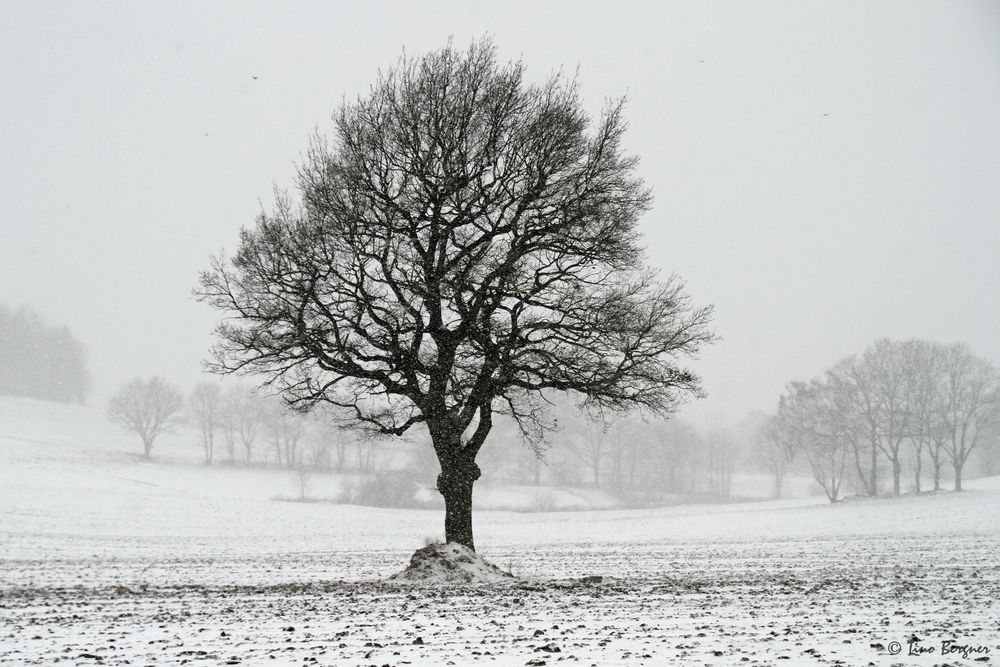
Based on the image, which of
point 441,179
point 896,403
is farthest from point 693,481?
point 441,179

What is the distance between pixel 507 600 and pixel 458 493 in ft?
17.3

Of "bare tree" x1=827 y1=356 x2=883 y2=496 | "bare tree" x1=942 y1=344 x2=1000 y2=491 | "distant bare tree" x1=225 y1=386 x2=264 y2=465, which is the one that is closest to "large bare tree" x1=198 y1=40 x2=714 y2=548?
"bare tree" x1=827 y1=356 x2=883 y2=496

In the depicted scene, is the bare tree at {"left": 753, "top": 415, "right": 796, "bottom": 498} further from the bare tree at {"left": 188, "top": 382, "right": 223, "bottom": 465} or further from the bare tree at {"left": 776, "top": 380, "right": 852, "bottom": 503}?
the bare tree at {"left": 188, "top": 382, "right": 223, "bottom": 465}

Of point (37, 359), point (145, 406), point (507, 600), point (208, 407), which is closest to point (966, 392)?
point (507, 600)

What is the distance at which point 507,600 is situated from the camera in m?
10.3

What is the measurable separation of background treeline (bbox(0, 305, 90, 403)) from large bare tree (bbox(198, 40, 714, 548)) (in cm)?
11355

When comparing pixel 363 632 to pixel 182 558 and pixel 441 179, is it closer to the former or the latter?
pixel 441 179

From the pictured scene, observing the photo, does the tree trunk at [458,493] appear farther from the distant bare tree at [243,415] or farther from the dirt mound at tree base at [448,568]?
the distant bare tree at [243,415]

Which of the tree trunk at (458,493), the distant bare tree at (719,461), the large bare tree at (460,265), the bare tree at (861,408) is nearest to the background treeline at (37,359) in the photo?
the distant bare tree at (719,461)

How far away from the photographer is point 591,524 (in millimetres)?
46125

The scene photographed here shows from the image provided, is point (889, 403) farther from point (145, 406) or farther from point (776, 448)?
point (145, 406)

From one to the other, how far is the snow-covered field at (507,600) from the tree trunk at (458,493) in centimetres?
209

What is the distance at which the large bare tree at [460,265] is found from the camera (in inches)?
560

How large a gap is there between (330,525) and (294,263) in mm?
31844
